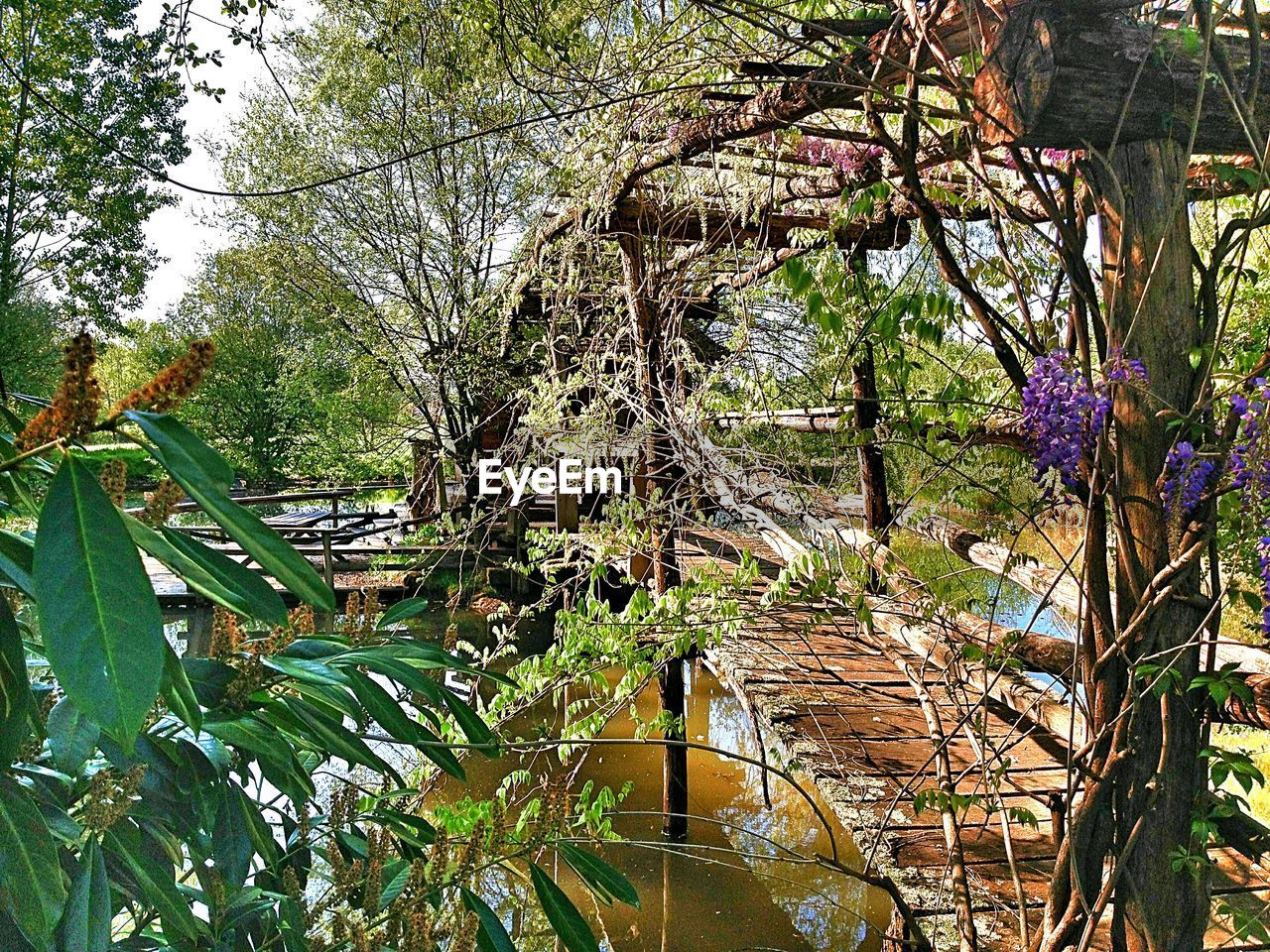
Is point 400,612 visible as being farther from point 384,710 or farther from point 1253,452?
point 1253,452

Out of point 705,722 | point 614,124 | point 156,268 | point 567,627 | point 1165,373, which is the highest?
point 156,268

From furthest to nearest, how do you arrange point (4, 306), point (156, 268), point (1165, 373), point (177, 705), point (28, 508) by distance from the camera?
point (156, 268) < point (4, 306) < point (1165, 373) < point (28, 508) < point (177, 705)

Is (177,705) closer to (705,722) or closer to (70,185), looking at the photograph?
(705,722)

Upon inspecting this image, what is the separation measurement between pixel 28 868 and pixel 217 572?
0.20m

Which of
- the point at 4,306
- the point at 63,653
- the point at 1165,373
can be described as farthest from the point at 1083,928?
the point at 4,306

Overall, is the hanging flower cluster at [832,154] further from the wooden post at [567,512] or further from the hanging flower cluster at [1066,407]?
the wooden post at [567,512]

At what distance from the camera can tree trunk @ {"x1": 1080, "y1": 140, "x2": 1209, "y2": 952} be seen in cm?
121

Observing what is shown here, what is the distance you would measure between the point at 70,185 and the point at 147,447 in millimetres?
17933

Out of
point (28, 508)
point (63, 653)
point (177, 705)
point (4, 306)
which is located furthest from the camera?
point (4, 306)

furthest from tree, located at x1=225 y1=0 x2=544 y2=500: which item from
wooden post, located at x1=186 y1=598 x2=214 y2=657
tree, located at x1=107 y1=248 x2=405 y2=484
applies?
wooden post, located at x1=186 y1=598 x2=214 y2=657

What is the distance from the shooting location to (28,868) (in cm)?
53

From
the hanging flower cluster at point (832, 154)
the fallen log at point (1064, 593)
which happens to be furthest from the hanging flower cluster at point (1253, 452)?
the hanging flower cluster at point (832, 154)

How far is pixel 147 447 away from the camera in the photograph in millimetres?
481

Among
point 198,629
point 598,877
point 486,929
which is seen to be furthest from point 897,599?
point 198,629
